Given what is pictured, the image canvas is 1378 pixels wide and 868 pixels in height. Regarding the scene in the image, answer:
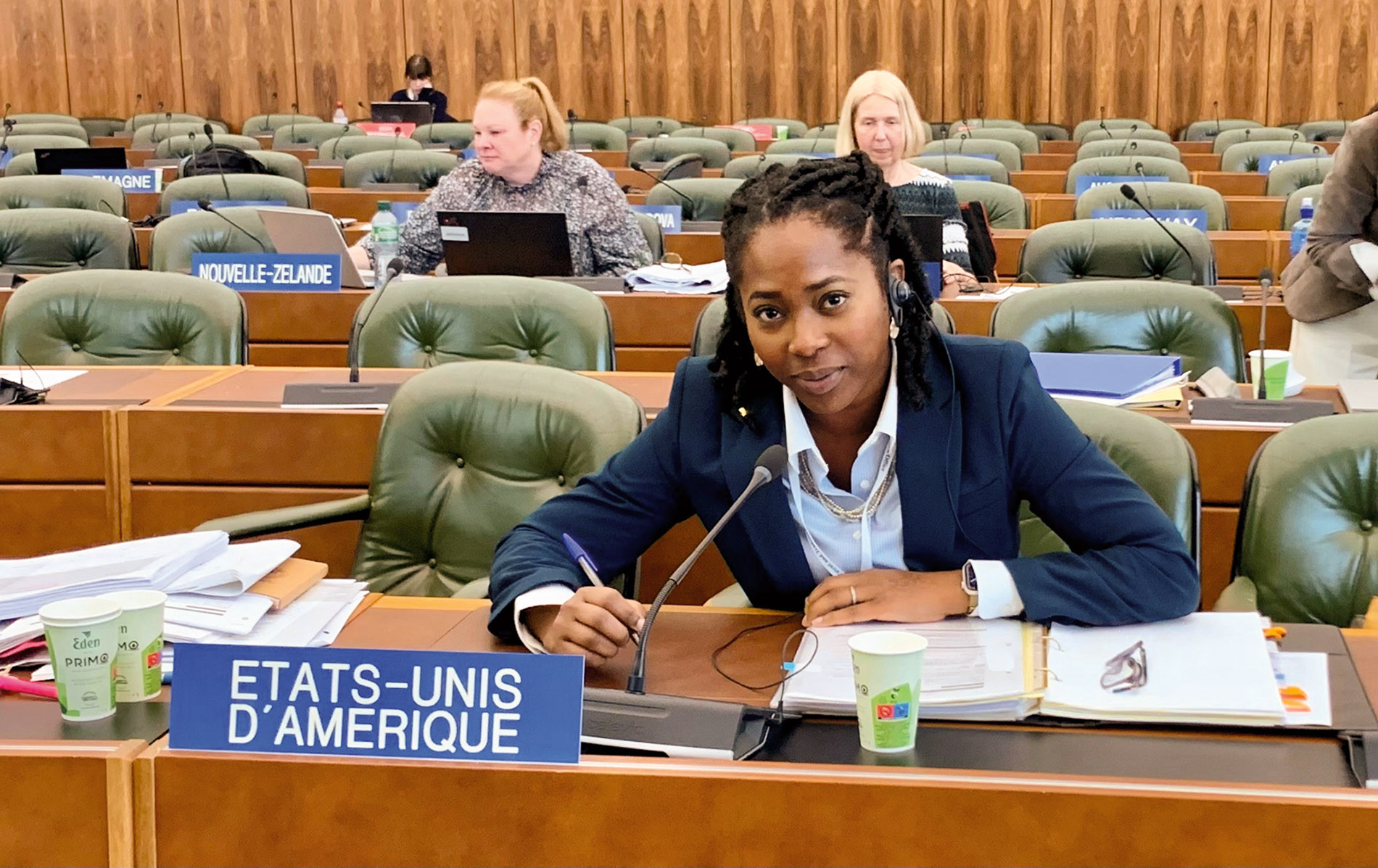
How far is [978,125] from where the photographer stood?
36.4 feet

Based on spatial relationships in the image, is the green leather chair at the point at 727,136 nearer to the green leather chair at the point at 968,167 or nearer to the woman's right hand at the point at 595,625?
the green leather chair at the point at 968,167

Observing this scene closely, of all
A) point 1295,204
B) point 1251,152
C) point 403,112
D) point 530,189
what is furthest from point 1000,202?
point 403,112

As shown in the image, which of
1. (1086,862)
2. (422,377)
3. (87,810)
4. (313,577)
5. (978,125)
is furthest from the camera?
(978,125)

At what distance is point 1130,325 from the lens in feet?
9.96

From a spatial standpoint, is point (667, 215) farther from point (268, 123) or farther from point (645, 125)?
point (268, 123)

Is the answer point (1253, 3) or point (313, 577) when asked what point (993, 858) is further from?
point (1253, 3)

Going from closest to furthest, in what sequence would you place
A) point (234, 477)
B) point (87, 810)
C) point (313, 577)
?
point (87, 810)
point (313, 577)
point (234, 477)

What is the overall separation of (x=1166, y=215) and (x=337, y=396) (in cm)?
306

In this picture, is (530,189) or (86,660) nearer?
(86,660)

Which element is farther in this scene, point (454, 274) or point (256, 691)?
point (454, 274)

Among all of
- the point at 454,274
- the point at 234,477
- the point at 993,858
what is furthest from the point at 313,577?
the point at 454,274

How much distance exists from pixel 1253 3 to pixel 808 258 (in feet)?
37.4

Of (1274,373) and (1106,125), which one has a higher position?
(1106,125)

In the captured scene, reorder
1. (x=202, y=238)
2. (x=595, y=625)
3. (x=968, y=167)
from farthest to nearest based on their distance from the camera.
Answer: (x=968, y=167) → (x=202, y=238) → (x=595, y=625)
